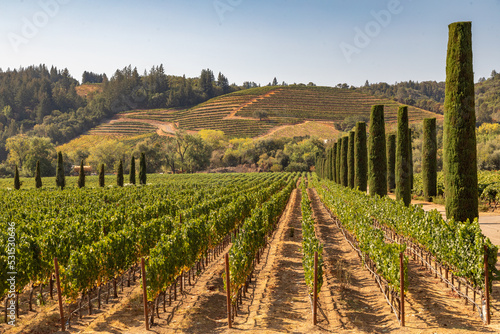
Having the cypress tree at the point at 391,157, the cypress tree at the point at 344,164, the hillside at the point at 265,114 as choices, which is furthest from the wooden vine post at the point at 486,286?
the hillside at the point at 265,114

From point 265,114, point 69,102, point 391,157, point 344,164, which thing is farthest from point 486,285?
point 69,102

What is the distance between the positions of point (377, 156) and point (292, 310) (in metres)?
18.2

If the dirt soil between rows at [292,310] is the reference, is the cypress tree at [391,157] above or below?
above

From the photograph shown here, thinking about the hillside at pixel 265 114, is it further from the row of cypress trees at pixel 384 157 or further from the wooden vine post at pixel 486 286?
the wooden vine post at pixel 486 286

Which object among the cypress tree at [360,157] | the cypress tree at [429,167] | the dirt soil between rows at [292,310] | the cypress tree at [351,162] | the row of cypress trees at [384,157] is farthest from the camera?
the cypress tree at [351,162]

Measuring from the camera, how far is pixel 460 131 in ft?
45.8

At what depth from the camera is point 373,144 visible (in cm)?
2553

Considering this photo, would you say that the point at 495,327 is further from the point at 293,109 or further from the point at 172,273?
the point at 293,109

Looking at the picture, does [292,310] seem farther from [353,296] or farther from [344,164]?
[344,164]

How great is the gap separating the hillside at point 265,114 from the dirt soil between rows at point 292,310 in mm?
118251

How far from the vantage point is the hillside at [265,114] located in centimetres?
14275

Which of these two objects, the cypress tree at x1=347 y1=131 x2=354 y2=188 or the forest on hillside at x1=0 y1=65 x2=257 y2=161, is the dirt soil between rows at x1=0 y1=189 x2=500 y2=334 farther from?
the forest on hillside at x1=0 y1=65 x2=257 y2=161

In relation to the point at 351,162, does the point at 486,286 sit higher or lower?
lower

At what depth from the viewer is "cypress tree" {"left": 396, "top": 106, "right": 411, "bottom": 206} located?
23.0 m
